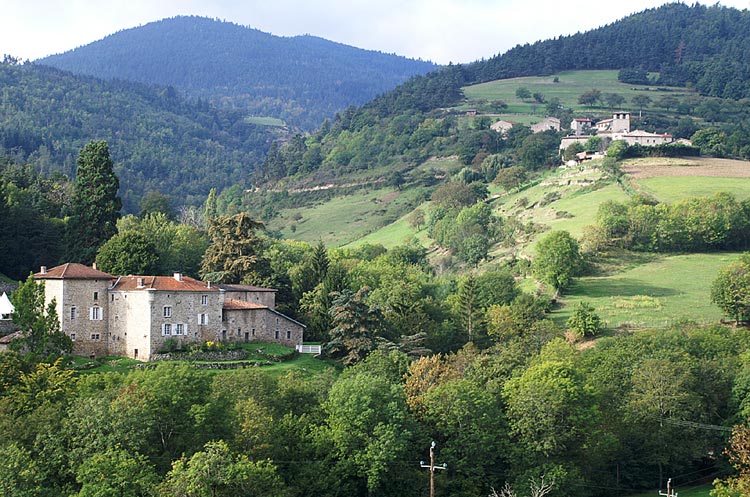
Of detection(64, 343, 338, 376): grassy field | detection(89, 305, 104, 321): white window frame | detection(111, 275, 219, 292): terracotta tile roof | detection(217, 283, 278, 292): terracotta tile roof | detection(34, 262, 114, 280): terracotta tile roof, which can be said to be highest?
detection(34, 262, 114, 280): terracotta tile roof

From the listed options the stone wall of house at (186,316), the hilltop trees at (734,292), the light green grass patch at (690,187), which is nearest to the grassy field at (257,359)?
the stone wall of house at (186,316)

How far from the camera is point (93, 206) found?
82625mm

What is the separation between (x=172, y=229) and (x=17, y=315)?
3059cm

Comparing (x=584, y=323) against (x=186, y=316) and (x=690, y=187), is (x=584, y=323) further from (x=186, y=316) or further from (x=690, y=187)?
(x=690, y=187)

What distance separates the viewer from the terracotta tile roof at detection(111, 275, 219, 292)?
203ft

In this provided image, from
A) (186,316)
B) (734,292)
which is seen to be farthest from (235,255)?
(734,292)

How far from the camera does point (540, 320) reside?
8081 centimetres

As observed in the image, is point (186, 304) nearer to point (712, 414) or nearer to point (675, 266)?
point (712, 414)

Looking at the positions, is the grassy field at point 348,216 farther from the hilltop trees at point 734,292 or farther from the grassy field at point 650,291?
the hilltop trees at point 734,292

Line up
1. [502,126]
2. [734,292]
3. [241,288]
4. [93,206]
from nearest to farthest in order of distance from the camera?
[241,288] → [734,292] → [93,206] → [502,126]

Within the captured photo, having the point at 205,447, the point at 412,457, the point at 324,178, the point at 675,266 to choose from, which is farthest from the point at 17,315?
the point at 324,178

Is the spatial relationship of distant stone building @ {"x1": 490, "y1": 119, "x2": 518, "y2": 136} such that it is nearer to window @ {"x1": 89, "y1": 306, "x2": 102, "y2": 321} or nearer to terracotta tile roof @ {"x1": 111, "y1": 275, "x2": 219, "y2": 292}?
terracotta tile roof @ {"x1": 111, "y1": 275, "x2": 219, "y2": 292}

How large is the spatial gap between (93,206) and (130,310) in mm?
23020

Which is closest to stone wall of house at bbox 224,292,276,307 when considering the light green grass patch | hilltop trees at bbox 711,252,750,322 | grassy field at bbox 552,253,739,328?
grassy field at bbox 552,253,739,328
